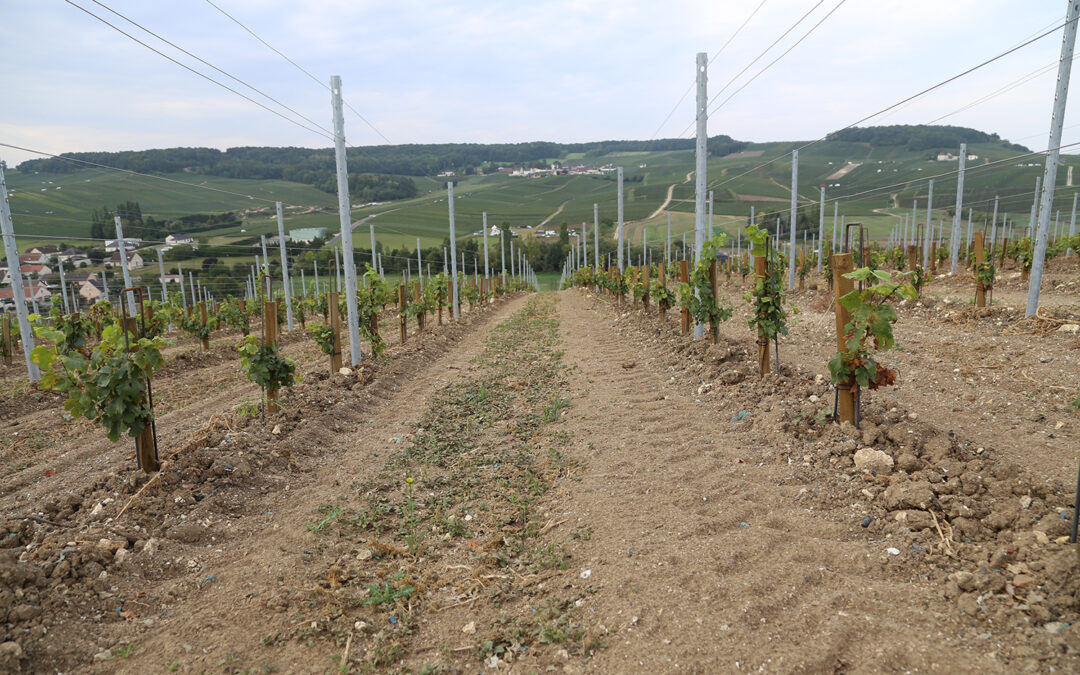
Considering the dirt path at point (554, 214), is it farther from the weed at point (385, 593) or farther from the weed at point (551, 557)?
the weed at point (385, 593)

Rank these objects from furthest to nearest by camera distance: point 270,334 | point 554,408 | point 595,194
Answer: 1. point 595,194
2. point 554,408
3. point 270,334

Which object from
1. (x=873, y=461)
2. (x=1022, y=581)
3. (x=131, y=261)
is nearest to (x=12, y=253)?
(x=873, y=461)

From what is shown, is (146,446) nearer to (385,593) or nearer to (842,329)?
(385,593)

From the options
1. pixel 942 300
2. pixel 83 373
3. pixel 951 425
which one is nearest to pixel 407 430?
pixel 83 373

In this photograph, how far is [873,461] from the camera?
4.34 m

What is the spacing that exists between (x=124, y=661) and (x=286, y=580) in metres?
0.93

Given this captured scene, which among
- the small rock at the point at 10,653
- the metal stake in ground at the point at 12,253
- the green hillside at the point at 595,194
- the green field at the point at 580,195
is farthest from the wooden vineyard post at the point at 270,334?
the green hillside at the point at 595,194

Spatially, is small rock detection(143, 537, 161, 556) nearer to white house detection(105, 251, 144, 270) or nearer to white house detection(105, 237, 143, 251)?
white house detection(105, 237, 143, 251)

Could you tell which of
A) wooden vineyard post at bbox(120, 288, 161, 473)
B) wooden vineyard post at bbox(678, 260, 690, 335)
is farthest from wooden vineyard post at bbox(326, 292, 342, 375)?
wooden vineyard post at bbox(678, 260, 690, 335)

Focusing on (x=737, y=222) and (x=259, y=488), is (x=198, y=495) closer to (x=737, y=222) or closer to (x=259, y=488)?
(x=259, y=488)

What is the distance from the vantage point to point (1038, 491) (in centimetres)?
367

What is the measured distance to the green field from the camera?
28.3 meters

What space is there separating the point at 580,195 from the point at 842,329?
293 feet

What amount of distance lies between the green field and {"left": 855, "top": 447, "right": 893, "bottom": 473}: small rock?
1129cm
